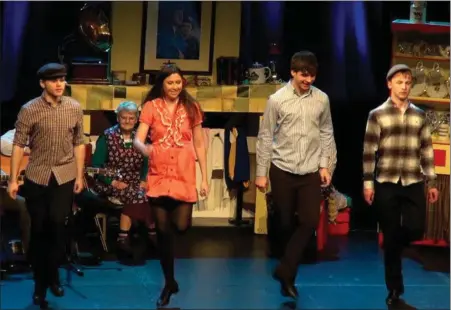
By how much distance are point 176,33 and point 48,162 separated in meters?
2.80

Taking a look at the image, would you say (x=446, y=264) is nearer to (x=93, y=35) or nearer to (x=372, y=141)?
(x=372, y=141)

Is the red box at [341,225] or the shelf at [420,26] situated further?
the red box at [341,225]

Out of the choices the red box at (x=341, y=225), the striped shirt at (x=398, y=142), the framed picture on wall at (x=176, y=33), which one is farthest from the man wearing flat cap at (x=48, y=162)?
the red box at (x=341, y=225)

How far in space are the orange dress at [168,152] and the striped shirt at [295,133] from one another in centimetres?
49

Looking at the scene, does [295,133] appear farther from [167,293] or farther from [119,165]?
[119,165]

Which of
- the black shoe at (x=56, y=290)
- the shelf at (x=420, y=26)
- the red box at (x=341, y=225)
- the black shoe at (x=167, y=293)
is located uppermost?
the shelf at (x=420, y=26)

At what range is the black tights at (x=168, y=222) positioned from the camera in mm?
4617

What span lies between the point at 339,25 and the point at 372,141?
277 cm

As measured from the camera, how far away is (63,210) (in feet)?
15.2

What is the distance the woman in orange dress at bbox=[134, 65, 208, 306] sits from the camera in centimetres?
461

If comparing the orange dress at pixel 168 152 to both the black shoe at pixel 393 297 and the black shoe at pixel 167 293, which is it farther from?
the black shoe at pixel 393 297

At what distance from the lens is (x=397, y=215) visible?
4.73 m

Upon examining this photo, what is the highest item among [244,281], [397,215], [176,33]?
[176,33]

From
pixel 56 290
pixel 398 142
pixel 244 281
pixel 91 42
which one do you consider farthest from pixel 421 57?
pixel 56 290
